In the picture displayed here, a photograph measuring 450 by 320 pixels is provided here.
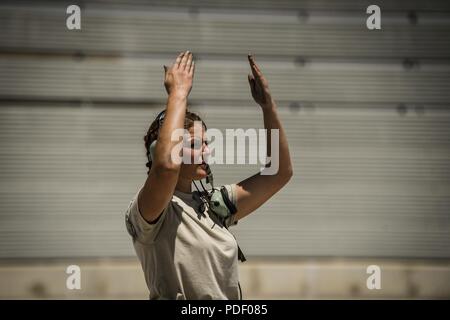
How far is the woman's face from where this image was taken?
101 inches

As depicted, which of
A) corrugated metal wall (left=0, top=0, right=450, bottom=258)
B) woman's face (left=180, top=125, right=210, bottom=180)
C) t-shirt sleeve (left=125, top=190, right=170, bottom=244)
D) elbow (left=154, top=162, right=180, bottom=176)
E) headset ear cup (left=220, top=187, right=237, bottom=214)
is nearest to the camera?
elbow (left=154, top=162, right=180, bottom=176)

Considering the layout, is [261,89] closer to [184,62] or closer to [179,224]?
[184,62]

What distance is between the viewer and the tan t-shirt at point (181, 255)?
2416mm

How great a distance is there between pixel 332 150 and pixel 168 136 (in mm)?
5339

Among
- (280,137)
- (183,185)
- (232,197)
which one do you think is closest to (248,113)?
(280,137)

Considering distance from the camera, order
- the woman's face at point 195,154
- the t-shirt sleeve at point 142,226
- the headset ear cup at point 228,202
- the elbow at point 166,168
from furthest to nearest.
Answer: the headset ear cup at point 228,202, the woman's face at point 195,154, the t-shirt sleeve at point 142,226, the elbow at point 166,168

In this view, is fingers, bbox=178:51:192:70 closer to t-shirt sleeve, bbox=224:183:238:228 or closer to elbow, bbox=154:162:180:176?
elbow, bbox=154:162:180:176

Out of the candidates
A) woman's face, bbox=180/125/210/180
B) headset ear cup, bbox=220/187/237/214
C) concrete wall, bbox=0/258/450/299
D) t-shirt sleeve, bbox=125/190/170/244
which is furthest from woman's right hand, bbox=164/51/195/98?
concrete wall, bbox=0/258/450/299

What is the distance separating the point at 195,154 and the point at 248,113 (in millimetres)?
4837

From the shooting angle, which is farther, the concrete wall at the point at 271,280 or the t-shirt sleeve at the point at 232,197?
the concrete wall at the point at 271,280

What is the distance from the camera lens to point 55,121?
725 centimetres

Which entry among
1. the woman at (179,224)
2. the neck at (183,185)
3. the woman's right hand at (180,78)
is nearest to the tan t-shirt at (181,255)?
the woman at (179,224)

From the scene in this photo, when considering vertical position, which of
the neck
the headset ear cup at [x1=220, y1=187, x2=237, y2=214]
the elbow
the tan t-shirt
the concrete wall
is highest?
the elbow

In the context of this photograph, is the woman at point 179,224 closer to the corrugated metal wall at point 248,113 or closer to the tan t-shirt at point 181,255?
the tan t-shirt at point 181,255
